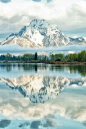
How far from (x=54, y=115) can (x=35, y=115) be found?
4.15 ft

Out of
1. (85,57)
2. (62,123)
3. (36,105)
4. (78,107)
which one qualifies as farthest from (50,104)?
(85,57)

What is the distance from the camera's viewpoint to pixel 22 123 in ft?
36.5

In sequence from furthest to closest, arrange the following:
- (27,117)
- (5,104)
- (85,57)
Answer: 1. (85,57)
2. (5,104)
3. (27,117)

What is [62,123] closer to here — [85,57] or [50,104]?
[50,104]

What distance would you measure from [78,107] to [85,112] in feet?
4.72

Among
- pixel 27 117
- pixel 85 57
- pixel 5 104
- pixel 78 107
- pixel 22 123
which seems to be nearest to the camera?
pixel 22 123

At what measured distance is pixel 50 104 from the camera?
15461 mm

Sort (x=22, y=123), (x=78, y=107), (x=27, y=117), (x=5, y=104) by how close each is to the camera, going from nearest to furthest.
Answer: (x=22, y=123), (x=27, y=117), (x=78, y=107), (x=5, y=104)

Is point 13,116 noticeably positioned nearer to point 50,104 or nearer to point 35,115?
point 35,115

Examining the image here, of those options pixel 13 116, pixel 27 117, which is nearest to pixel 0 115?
pixel 13 116

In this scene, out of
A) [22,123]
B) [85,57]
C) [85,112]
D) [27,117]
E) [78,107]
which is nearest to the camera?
[22,123]

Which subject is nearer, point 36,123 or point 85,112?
point 36,123

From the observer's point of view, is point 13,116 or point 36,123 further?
point 13,116

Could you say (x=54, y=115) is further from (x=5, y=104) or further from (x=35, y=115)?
(x=5, y=104)
